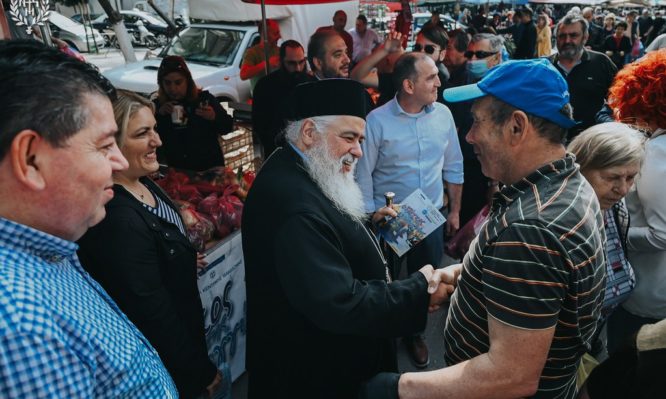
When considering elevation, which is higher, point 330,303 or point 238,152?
point 330,303

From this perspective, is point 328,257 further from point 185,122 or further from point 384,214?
point 185,122

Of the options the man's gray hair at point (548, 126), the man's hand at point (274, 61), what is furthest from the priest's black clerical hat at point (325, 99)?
the man's hand at point (274, 61)

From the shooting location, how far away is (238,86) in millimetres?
8227

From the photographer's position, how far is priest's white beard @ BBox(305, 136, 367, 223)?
5.72ft

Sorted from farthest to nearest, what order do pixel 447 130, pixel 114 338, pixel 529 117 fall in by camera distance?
pixel 447 130
pixel 529 117
pixel 114 338

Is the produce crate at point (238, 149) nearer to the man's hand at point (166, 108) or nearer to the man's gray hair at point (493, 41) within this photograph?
the man's hand at point (166, 108)

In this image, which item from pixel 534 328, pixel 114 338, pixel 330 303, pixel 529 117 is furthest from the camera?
pixel 330 303

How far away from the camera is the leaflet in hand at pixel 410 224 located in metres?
2.52

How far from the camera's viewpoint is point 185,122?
3516 mm

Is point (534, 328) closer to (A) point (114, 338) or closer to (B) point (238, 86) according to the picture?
(A) point (114, 338)

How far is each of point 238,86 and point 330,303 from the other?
292 inches

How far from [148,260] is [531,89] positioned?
4.80 ft

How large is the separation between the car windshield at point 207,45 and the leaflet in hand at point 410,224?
6.54m

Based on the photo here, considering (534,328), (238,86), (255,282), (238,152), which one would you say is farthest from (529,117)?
(238,86)
